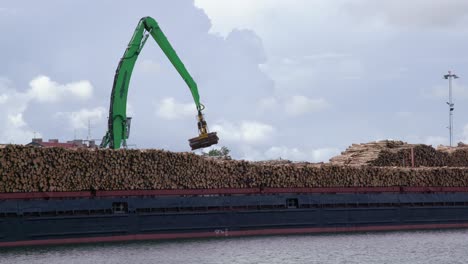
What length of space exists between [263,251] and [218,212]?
638cm

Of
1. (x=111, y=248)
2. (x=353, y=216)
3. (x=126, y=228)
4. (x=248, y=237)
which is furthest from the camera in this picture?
(x=353, y=216)

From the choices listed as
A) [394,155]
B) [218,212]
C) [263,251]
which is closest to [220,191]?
[218,212]

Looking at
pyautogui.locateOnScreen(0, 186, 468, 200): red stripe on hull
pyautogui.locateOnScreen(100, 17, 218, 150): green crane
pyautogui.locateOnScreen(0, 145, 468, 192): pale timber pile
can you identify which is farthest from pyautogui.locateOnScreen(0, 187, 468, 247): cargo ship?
pyautogui.locateOnScreen(100, 17, 218, 150): green crane

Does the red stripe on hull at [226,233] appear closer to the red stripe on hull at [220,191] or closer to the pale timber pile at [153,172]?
the red stripe on hull at [220,191]

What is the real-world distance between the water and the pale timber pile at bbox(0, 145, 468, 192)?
3.00m

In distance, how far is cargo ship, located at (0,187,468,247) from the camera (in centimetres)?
3803

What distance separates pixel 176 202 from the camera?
41.3 meters

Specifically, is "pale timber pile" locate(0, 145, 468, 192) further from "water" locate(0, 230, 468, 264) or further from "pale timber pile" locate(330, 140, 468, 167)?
"pale timber pile" locate(330, 140, 468, 167)

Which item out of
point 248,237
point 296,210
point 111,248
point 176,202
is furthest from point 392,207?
point 111,248

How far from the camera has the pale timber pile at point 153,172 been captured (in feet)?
128

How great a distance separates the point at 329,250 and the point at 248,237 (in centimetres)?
611

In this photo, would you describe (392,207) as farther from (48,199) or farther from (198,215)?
(48,199)

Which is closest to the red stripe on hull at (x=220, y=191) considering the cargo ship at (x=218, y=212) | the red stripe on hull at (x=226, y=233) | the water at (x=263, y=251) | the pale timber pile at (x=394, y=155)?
the cargo ship at (x=218, y=212)

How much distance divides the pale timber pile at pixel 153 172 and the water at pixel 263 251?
3.00 m
